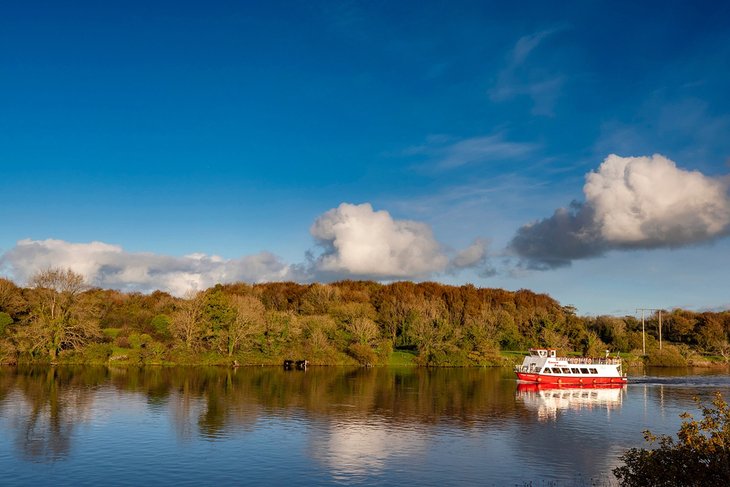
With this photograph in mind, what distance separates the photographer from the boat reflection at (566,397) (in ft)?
268

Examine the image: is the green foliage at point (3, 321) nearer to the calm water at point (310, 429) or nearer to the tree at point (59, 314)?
the tree at point (59, 314)

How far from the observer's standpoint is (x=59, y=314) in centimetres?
12412

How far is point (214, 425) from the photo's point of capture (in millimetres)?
61906

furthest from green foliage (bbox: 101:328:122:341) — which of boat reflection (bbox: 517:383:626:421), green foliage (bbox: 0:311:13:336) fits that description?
boat reflection (bbox: 517:383:626:421)

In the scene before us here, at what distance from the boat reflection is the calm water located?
33cm

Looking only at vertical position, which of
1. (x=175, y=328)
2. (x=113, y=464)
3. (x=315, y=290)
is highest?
(x=315, y=290)

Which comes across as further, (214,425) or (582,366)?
(582,366)

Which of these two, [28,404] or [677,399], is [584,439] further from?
[28,404]

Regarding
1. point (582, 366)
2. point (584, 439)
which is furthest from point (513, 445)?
point (582, 366)

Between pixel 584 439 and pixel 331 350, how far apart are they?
298ft

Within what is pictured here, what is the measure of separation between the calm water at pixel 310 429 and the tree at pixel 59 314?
13982 mm

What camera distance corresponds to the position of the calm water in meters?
43.6

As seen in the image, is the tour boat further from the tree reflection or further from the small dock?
the tree reflection

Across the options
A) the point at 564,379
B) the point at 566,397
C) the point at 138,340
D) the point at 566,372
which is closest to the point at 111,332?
the point at 138,340
